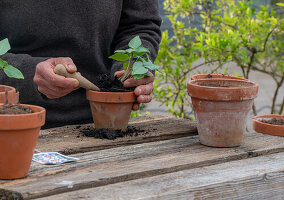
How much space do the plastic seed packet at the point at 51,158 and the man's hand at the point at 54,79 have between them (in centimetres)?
33

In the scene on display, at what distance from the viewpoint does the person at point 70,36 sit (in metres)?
2.19

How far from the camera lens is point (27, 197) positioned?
3.74ft

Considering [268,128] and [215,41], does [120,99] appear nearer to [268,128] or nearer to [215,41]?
[268,128]

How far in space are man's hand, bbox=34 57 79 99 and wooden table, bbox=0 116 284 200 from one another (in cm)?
17

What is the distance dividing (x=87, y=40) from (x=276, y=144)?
3.45 feet

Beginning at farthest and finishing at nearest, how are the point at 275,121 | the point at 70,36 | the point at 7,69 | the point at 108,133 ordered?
the point at 70,36 < the point at 275,121 < the point at 108,133 < the point at 7,69

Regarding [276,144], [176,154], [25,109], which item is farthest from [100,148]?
[276,144]

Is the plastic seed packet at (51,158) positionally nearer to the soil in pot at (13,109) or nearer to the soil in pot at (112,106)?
the soil in pot at (13,109)

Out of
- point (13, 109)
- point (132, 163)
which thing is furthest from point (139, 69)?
point (13, 109)

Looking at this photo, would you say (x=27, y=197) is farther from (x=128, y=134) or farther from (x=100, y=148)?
(x=128, y=134)

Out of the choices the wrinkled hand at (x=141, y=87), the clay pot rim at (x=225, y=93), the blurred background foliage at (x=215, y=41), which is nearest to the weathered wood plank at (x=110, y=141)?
the wrinkled hand at (x=141, y=87)

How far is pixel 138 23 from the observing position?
2.45 m

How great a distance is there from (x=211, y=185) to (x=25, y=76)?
3.74 feet

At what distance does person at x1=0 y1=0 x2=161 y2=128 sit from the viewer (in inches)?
86.1
